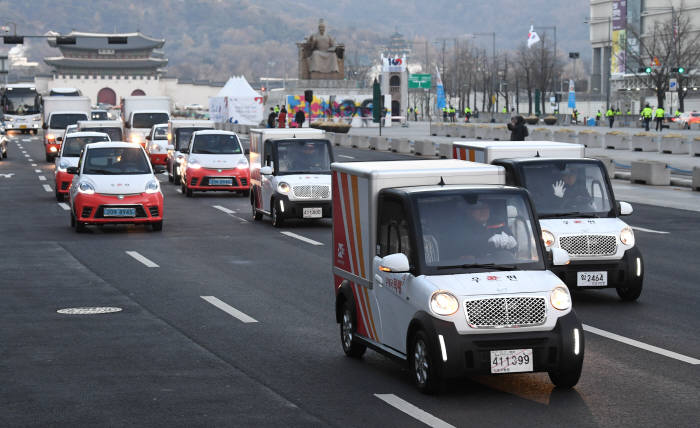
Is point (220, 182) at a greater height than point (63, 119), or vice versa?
point (63, 119)

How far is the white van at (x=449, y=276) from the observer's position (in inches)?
349

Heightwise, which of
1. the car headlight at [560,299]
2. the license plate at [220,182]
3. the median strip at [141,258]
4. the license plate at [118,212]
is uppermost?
the car headlight at [560,299]

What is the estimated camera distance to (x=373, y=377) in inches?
396

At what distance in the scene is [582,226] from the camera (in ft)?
47.3

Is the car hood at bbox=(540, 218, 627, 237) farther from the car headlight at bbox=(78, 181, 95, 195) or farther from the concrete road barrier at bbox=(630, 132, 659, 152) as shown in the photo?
the concrete road barrier at bbox=(630, 132, 659, 152)

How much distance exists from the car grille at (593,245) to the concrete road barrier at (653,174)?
21.8m

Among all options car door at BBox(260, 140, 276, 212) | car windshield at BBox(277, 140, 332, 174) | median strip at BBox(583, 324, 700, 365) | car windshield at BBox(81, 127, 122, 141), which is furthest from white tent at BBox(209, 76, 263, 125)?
median strip at BBox(583, 324, 700, 365)

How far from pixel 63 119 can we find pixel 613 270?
40476 mm

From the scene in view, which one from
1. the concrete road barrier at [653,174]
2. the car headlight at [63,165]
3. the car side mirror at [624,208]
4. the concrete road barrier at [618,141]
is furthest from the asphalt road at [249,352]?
the concrete road barrier at [618,141]

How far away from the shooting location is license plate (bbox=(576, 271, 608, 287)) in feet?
46.3

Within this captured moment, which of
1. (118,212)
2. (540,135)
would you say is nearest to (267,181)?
(118,212)

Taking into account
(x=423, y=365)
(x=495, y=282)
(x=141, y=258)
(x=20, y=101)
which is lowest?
(x=141, y=258)

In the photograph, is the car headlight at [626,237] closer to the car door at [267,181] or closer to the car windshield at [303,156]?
the car windshield at [303,156]

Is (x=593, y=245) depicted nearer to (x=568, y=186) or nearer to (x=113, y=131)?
(x=568, y=186)
